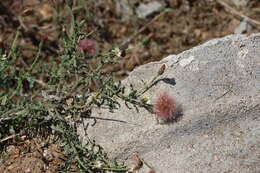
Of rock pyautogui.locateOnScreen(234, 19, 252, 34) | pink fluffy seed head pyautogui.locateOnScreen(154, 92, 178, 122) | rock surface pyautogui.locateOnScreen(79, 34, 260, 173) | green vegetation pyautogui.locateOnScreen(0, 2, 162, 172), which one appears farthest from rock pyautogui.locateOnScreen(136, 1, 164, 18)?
pink fluffy seed head pyautogui.locateOnScreen(154, 92, 178, 122)

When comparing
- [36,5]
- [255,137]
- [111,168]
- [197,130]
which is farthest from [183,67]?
[36,5]

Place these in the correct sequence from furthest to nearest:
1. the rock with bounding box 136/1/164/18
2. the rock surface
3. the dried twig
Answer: the rock with bounding box 136/1/164/18, the dried twig, the rock surface

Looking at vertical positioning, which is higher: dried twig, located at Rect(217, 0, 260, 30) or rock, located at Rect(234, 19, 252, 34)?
dried twig, located at Rect(217, 0, 260, 30)

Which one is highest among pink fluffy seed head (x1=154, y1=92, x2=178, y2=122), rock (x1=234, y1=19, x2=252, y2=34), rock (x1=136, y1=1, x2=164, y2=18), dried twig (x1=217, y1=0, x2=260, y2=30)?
pink fluffy seed head (x1=154, y1=92, x2=178, y2=122)

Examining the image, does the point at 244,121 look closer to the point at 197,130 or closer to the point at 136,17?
the point at 197,130

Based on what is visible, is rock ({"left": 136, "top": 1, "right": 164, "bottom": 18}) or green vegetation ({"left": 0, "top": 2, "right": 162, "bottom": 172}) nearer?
green vegetation ({"left": 0, "top": 2, "right": 162, "bottom": 172})

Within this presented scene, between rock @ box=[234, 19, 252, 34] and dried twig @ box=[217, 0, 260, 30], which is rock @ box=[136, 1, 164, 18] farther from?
rock @ box=[234, 19, 252, 34]

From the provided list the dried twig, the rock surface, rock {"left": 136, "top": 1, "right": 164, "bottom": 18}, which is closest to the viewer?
the rock surface
